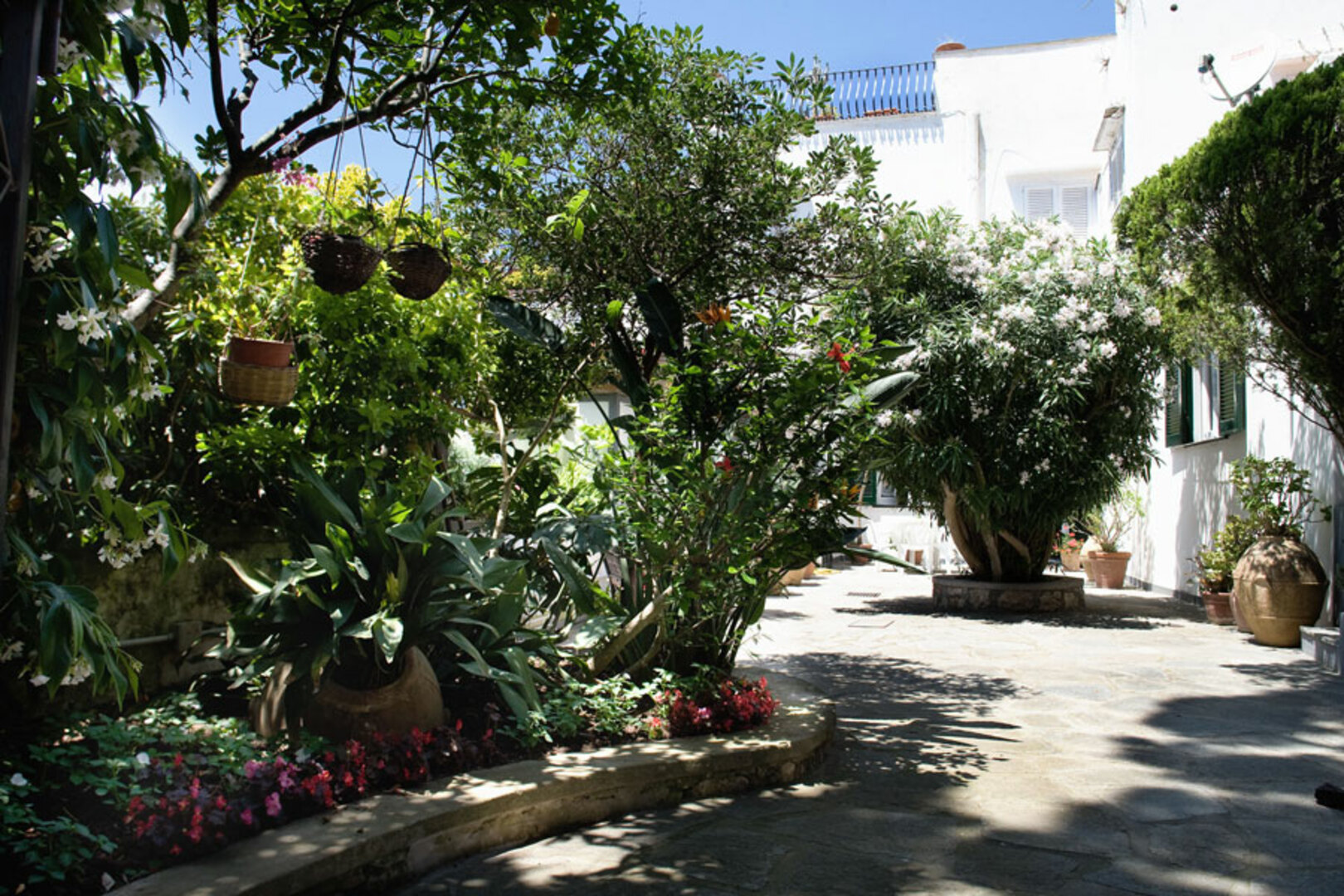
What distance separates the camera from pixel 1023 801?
442 centimetres

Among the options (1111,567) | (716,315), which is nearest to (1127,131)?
(1111,567)

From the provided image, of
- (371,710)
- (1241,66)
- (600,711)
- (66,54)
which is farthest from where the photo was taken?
(1241,66)

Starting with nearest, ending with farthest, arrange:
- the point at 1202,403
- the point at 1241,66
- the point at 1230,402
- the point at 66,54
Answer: the point at 66,54 < the point at 1241,66 < the point at 1230,402 < the point at 1202,403

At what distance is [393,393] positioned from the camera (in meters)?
5.05

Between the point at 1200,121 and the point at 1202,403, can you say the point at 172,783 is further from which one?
the point at 1200,121

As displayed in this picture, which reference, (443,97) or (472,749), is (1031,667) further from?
(443,97)

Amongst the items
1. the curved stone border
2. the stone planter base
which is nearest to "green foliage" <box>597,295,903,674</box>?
the curved stone border

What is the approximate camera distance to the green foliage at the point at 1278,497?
894 centimetres

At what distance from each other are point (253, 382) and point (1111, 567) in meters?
14.4

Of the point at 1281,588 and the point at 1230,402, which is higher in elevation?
the point at 1230,402

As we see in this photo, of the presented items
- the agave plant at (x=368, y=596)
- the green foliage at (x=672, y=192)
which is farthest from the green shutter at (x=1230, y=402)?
the agave plant at (x=368, y=596)

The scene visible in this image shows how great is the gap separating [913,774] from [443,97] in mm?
3987

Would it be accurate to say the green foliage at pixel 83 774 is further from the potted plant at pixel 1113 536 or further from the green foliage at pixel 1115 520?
the green foliage at pixel 1115 520

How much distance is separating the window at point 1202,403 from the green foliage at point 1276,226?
2.93 m
